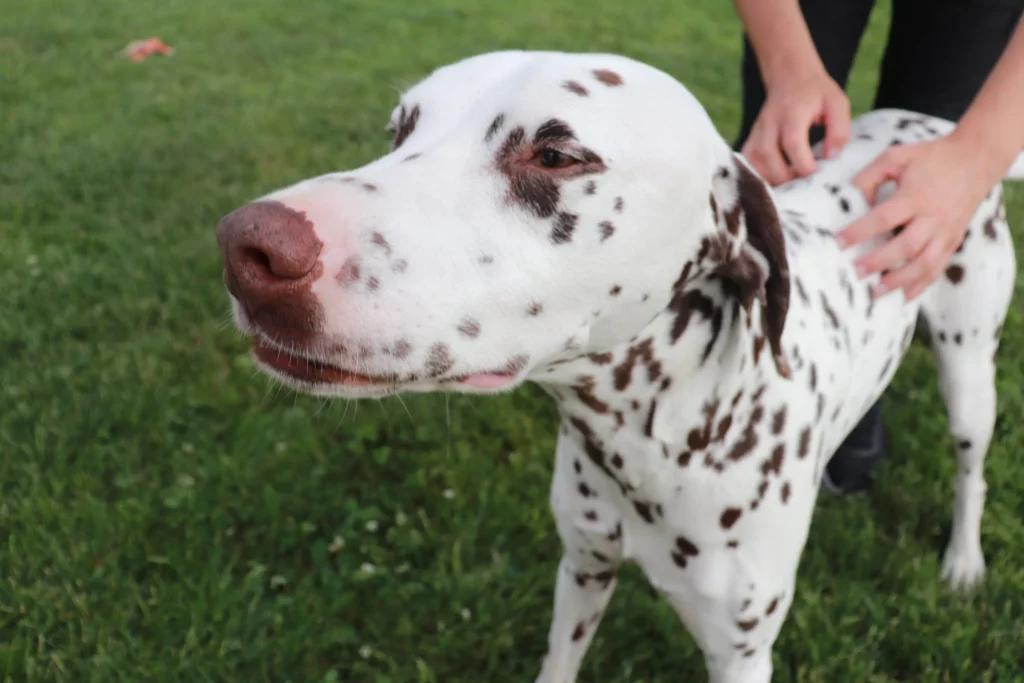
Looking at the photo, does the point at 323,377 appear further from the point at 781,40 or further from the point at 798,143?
the point at 781,40

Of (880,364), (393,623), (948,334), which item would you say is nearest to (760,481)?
(880,364)

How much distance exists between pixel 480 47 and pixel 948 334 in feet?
22.2

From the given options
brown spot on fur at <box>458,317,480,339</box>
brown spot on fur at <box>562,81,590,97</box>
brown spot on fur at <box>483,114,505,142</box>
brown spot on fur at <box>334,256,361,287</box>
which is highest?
brown spot on fur at <box>562,81,590,97</box>

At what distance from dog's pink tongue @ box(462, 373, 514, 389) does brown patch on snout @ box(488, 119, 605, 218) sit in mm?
311

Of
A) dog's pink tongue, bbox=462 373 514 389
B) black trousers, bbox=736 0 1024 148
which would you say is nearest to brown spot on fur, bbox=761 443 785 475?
dog's pink tongue, bbox=462 373 514 389

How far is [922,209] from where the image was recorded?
7.88ft

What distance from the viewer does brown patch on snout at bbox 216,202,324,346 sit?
1.34 metres

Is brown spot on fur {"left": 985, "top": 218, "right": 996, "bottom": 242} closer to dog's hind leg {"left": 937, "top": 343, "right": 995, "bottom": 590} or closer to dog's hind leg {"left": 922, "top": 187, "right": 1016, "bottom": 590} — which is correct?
dog's hind leg {"left": 922, "top": 187, "right": 1016, "bottom": 590}

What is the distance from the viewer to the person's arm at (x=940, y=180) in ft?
7.88

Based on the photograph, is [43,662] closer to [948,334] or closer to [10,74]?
[948,334]

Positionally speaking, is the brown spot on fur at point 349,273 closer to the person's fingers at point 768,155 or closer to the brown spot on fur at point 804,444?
the brown spot on fur at point 804,444

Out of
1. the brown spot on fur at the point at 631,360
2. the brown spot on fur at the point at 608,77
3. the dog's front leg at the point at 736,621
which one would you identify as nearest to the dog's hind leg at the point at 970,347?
the dog's front leg at the point at 736,621

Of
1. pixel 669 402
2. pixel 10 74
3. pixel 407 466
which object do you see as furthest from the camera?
pixel 10 74

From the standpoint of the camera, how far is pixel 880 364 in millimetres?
2625
